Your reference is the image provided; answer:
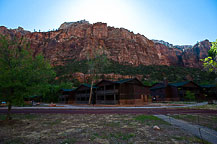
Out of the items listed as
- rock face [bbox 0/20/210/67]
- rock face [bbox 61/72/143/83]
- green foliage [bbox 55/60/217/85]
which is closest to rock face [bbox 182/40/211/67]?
rock face [bbox 0/20/210/67]

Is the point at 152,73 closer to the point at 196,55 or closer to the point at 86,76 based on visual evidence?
the point at 86,76

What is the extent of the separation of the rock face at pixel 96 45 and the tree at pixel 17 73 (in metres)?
83.9

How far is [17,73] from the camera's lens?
8766 mm

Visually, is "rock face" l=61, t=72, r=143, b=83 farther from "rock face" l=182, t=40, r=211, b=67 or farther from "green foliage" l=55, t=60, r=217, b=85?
"rock face" l=182, t=40, r=211, b=67

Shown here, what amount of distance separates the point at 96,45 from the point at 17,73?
324 ft

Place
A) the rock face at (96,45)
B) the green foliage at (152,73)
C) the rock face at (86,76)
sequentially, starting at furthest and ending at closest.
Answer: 1. the rock face at (96,45)
2. the green foliage at (152,73)
3. the rock face at (86,76)

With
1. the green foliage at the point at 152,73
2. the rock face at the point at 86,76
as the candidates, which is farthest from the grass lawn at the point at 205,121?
the green foliage at the point at 152,73

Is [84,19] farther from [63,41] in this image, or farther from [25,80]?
[25,80]

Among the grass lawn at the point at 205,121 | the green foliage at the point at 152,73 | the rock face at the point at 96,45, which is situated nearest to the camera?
the grass lawn at the point at 205,121

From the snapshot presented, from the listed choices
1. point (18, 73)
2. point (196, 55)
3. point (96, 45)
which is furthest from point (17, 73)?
point (196, 55)

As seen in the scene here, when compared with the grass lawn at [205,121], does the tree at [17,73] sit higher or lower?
higher

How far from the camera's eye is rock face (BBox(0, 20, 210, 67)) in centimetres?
10281

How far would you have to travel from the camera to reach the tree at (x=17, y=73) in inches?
343

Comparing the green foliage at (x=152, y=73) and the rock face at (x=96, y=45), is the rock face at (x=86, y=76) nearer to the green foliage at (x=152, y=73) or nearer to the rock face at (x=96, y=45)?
the green foliage at (x=152, y=73)
